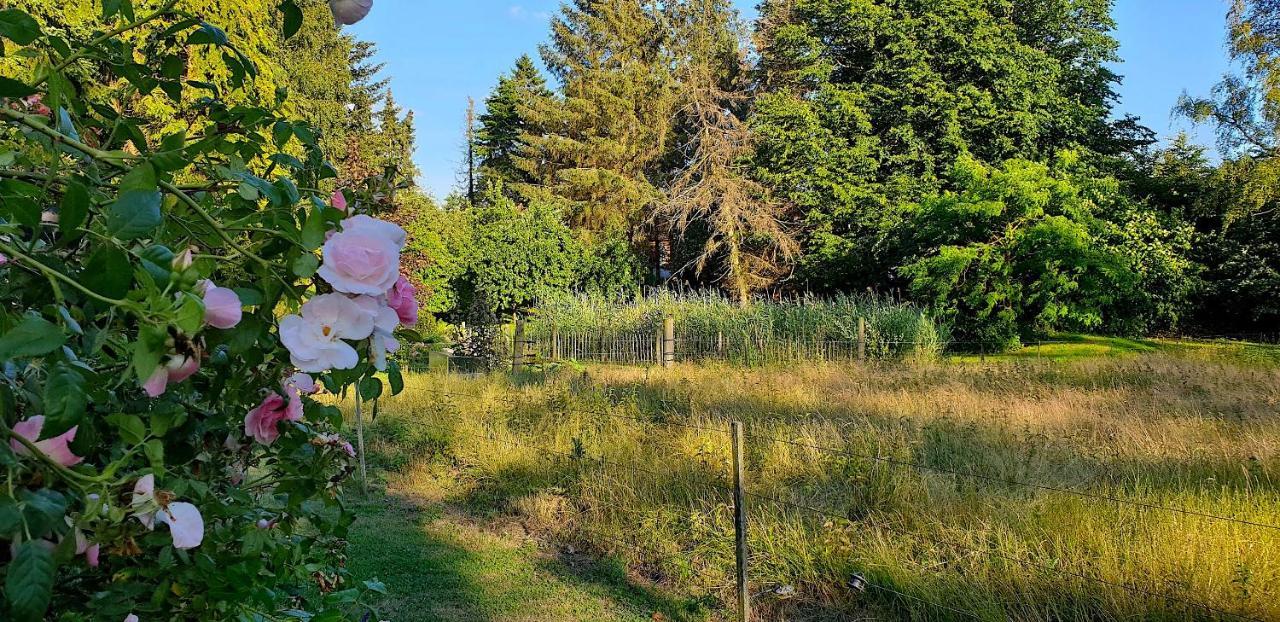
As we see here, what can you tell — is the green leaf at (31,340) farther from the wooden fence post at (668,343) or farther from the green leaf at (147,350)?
the wooden fence post at (668,343)

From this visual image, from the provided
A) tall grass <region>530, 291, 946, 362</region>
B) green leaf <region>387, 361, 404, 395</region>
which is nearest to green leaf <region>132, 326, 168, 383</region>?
green leaf <region>387, 361, 404, 395</region>

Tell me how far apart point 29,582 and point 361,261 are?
14.3 inches

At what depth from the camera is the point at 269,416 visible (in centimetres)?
101

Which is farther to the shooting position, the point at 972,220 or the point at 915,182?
the point at 915,182

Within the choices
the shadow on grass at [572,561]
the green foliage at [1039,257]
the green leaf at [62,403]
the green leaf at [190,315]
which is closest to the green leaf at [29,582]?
the green leaf at [62,403]

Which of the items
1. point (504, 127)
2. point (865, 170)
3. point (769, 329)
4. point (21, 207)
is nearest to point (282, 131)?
point (21, 207)

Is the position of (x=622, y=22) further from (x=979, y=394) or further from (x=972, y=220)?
(x=979, y=394)

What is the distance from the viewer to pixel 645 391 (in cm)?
752

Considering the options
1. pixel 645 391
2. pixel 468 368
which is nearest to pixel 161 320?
pixel 645 391

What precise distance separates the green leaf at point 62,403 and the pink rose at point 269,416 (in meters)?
0.45

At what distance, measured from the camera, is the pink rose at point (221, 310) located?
25.5 inches

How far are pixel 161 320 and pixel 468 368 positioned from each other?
11.5 metres

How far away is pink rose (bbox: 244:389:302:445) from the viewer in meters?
1.00

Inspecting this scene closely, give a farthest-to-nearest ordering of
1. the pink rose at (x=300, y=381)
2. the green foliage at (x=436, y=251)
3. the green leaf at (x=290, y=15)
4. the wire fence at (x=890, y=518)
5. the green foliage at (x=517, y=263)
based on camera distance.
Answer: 1. the green foliage at (x=517, y=263)
2. the green foliage at (x=436, y=251)
3. the wire fence at (x=890, y=518)
4. the pink rose at (x=300, y=381)
5. the green leaf at (x=290, y=15)
